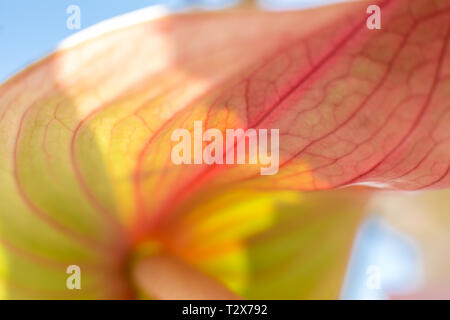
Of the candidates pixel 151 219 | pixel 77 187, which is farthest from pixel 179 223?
pixel 77 187

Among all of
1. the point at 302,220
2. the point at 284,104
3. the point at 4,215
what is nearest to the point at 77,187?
the point at 4,215

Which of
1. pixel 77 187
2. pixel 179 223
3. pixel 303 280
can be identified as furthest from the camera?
pixel 303 280

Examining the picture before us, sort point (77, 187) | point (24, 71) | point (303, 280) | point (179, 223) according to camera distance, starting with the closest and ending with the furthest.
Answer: point (24, 71), point (77, 187), point (179, 223), point (303, 280)

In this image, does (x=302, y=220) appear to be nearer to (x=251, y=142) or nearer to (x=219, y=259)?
(x=219, y=259)
